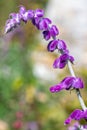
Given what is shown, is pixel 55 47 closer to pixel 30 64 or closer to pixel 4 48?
pixel 4 48

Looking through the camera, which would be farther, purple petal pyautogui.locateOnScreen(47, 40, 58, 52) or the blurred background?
the blurred background

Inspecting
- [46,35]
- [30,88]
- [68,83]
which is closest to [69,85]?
[68,83]

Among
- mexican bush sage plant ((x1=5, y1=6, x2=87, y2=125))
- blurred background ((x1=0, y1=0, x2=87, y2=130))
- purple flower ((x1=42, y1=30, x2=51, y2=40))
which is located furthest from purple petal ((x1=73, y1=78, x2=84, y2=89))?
blurred background ((x1=0, y1=0, x2=87, y2=130))

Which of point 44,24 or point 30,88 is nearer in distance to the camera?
point 44,24

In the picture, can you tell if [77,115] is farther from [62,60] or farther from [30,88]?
[30,88]

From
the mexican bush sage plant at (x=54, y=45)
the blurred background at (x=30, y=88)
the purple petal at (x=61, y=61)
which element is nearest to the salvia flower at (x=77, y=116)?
the mexican bush sage plant at (x=54, y=45)

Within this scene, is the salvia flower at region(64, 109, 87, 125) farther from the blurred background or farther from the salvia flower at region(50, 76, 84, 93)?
the blurred background

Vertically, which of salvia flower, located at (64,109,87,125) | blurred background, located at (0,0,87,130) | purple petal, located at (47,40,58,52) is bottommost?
salvia flower, located at (64,109,87,125)

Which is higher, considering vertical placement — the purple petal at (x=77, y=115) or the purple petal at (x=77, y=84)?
the purple petal at (x=77, y=84)

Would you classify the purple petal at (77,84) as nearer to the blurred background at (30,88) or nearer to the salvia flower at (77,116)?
the salvia flower at (77,116)

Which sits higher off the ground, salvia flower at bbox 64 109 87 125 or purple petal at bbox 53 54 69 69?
purple petal at bbox 53 54 69 69

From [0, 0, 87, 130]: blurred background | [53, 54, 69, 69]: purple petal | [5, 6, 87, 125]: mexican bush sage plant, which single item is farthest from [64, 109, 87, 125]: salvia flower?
[0, 0, 87, 130]: blurred background
